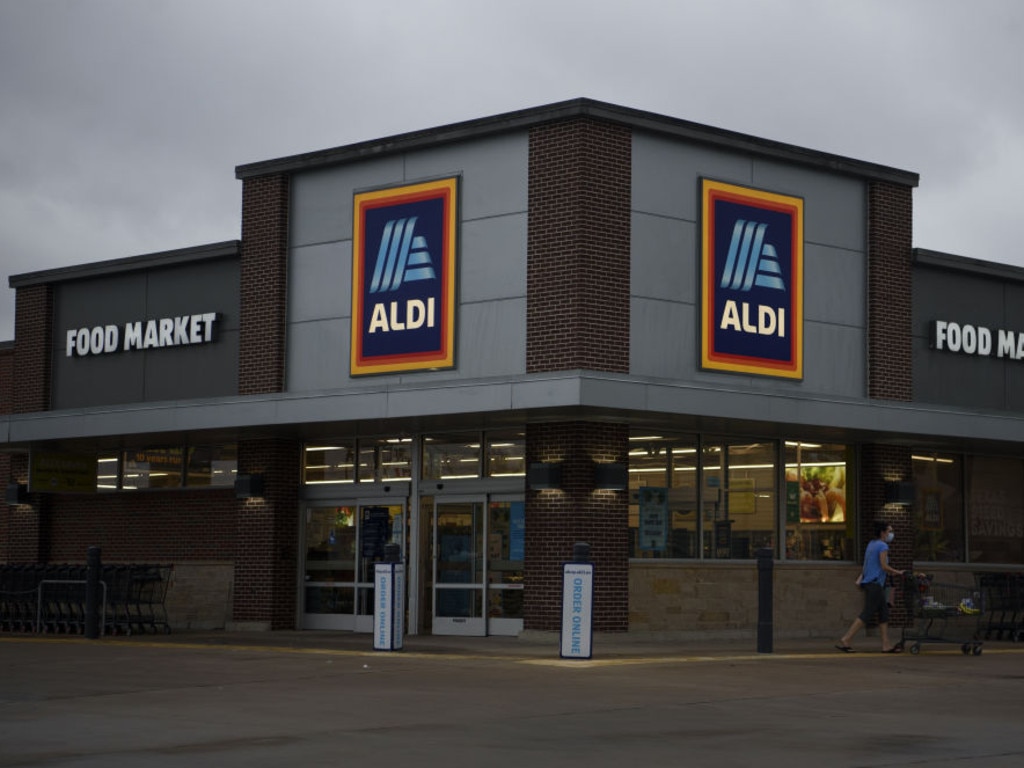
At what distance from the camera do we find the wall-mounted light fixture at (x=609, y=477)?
22.8 m

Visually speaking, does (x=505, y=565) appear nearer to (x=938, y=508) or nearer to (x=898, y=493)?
(x=898, y=493)

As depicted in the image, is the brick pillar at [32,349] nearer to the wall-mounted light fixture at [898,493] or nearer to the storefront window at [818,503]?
the storefront window at [818,503]

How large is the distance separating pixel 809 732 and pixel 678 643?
1157 centimetres

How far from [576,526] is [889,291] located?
7631 mm

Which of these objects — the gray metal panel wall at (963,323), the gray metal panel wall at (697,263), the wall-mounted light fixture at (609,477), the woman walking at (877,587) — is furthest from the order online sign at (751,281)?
the woman walking at (877,587)

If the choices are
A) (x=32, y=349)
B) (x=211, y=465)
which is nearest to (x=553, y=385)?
(x=211, y=465)

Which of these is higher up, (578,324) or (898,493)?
(578,324)

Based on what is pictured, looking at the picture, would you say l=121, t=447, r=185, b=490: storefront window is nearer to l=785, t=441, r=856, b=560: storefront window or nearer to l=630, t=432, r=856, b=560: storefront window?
l=630, t=432, r=856, b=560: storefront window

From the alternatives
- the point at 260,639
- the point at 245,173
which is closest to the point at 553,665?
the point at 260,639

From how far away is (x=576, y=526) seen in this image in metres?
22.7

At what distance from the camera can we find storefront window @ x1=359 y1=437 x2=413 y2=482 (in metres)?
25.6

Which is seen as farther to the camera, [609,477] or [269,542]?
[269,542]

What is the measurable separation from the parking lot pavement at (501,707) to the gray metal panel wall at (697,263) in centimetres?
473

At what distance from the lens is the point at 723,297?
24203 mm
